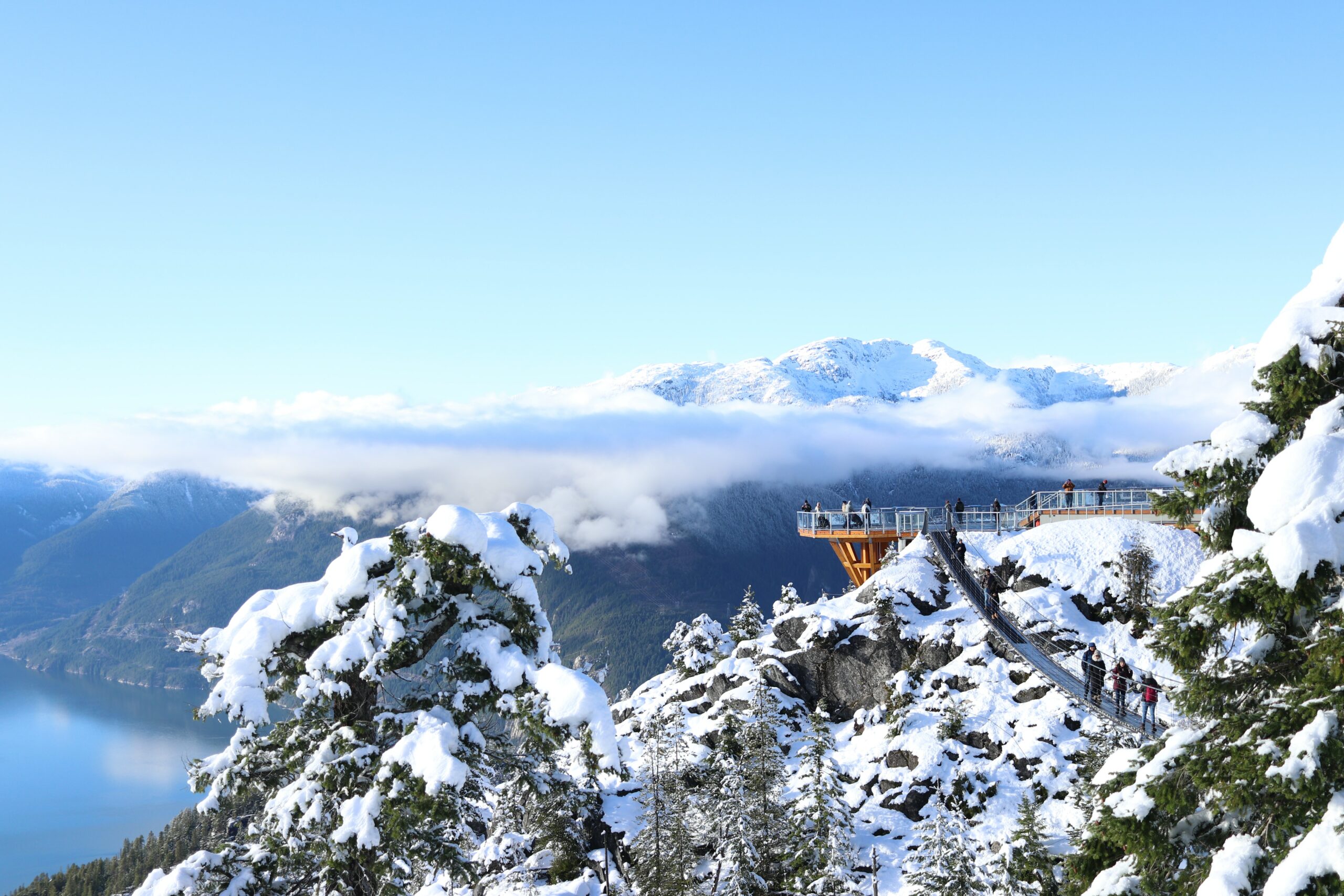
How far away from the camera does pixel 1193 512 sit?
9.94m

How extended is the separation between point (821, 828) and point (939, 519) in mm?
22953

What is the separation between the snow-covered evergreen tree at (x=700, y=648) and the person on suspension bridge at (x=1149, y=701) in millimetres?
22614

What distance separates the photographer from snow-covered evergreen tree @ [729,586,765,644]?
51.9 metres

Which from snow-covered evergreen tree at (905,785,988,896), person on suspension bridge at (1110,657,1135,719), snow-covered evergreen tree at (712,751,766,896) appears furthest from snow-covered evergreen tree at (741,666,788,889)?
person on suspension bridge at (1110,657,1135,719)

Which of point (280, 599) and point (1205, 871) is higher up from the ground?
point (280, 599)

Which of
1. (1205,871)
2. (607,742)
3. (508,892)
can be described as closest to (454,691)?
(607,742)

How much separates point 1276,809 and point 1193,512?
3205mm

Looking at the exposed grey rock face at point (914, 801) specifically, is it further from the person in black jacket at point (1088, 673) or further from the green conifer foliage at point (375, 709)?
the green conifer foliage at point (375, 709)

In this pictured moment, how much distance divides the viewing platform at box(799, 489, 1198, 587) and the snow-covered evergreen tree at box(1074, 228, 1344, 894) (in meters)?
37.4

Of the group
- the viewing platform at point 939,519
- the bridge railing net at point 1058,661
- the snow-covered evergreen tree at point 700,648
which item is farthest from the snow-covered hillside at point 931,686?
the viewing platform at point 939,519

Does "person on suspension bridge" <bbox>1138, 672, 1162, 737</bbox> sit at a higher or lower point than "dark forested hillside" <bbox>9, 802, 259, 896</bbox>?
higher

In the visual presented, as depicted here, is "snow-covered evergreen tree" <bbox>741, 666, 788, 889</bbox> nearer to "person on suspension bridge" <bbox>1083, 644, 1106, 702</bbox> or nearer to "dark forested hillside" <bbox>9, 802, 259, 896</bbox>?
"person on suspension bridge" <bbox>1083, 644, 1106, 702</bbox>

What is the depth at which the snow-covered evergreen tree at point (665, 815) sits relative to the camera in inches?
1201

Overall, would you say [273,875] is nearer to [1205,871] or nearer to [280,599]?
[280,599]
